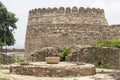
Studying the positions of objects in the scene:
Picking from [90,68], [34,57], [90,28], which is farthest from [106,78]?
[90,28]

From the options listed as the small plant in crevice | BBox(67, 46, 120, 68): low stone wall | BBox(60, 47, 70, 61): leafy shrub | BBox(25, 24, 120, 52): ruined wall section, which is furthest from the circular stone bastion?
BBox(25, 24, 120, 52): ruined wall section

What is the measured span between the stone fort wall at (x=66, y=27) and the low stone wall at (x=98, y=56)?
3669 mm

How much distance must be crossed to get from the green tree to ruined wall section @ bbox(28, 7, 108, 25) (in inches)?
398

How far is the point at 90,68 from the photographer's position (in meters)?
16.9

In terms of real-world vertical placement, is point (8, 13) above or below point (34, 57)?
above

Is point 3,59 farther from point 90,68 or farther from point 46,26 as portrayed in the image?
point 90,68

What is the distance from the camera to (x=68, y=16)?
2639cm

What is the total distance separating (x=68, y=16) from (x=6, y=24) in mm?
12111

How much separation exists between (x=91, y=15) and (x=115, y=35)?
2386 mm

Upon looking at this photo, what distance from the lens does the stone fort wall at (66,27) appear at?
1038 inches

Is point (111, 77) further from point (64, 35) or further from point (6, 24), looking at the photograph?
point (6, 24)

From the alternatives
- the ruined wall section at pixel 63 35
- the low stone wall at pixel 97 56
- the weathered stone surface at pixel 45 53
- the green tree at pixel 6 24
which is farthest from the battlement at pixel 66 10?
the green tree at pixel 6 24

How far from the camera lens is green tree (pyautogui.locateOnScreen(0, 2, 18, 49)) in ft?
120

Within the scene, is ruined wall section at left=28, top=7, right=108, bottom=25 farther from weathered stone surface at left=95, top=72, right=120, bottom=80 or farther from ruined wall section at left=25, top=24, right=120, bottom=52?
weathered stone surface at left=95, top=72, right=120, bottom=80
